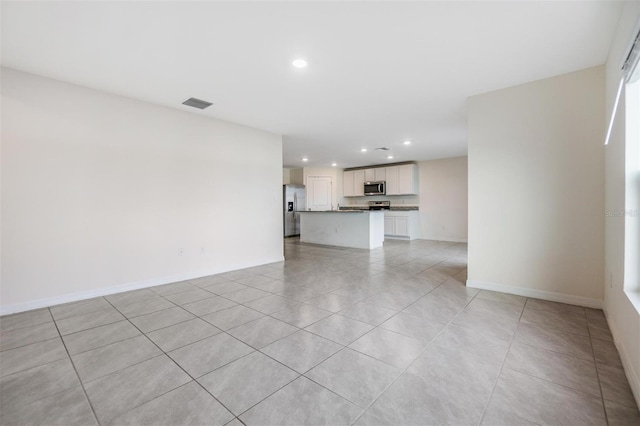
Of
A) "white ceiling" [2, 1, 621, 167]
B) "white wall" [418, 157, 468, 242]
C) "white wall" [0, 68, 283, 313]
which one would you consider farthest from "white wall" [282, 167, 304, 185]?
"white ceiling" [2, 1, 621, 167]

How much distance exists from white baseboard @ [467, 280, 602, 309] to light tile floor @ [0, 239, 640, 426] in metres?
0.12

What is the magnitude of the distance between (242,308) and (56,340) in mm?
1511

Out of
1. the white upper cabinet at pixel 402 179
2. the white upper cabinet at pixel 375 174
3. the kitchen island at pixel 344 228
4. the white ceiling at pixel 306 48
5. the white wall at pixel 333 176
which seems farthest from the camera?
the white wall at pixel 333 176

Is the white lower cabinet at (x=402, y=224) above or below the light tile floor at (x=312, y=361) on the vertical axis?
above

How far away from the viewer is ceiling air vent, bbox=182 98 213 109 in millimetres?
3680

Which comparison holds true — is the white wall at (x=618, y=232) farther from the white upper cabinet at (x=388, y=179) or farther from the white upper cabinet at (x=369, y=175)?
the white upper cabinet at (x=369, y=175)

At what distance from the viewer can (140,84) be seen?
3.18 metres

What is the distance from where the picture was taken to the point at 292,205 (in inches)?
375

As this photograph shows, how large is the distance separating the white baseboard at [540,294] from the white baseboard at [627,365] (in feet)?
2.08

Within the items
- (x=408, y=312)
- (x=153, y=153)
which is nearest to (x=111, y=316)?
(x=153, y=153)

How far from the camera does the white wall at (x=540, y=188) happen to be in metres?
2.85

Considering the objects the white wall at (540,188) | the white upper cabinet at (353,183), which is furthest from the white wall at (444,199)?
the white wall at (540,188)

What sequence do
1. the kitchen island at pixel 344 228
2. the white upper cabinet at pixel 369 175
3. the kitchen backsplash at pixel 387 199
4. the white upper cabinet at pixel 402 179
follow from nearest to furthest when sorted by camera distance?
the kitchen island at pixel 344 228 → the white upper cabinet at pixel 402 179 → the kitchen backsplash at pixel 387 199 → the white upper cabinet at pixel 369 175

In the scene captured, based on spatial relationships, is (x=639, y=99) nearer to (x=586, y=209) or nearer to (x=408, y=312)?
(x=586, y=209)
